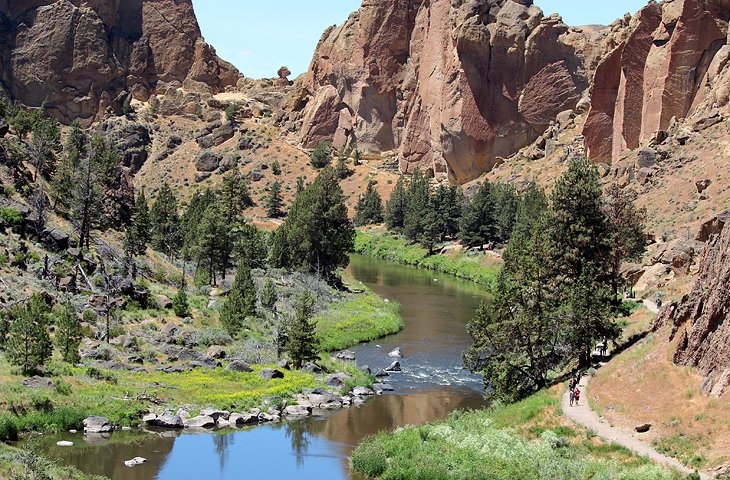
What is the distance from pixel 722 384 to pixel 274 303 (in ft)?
118

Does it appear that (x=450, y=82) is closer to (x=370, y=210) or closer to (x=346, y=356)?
(x=370, y=210)

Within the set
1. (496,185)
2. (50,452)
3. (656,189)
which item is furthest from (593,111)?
(50,452)

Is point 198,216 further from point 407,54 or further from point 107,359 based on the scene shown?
point 407,54

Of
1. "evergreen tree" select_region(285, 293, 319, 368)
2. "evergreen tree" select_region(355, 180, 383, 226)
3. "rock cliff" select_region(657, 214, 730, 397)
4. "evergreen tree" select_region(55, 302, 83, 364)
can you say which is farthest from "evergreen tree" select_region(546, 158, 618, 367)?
"evergreen tree" select_region(355, 180, 383, 226)

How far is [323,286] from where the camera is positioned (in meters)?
74.8

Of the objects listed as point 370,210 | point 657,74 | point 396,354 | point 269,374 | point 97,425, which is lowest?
point 97,425

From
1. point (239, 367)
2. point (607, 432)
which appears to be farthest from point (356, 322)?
point (607, 432)

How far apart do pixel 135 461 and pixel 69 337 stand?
1186 cm

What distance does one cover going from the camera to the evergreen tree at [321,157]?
144500 millimetres

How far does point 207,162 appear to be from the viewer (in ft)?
481

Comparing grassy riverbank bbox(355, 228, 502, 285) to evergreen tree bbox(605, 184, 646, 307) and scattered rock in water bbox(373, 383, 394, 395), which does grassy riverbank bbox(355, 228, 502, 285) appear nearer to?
evergreen tree bbox(605, 184, 646, 307)

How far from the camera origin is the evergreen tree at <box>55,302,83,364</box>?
44469mm

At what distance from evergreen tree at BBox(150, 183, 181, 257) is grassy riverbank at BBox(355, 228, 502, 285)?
1161 inches

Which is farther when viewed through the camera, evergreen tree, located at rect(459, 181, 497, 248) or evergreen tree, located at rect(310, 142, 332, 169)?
evergreen tree, located at rect(310, 142, 332, 169)
